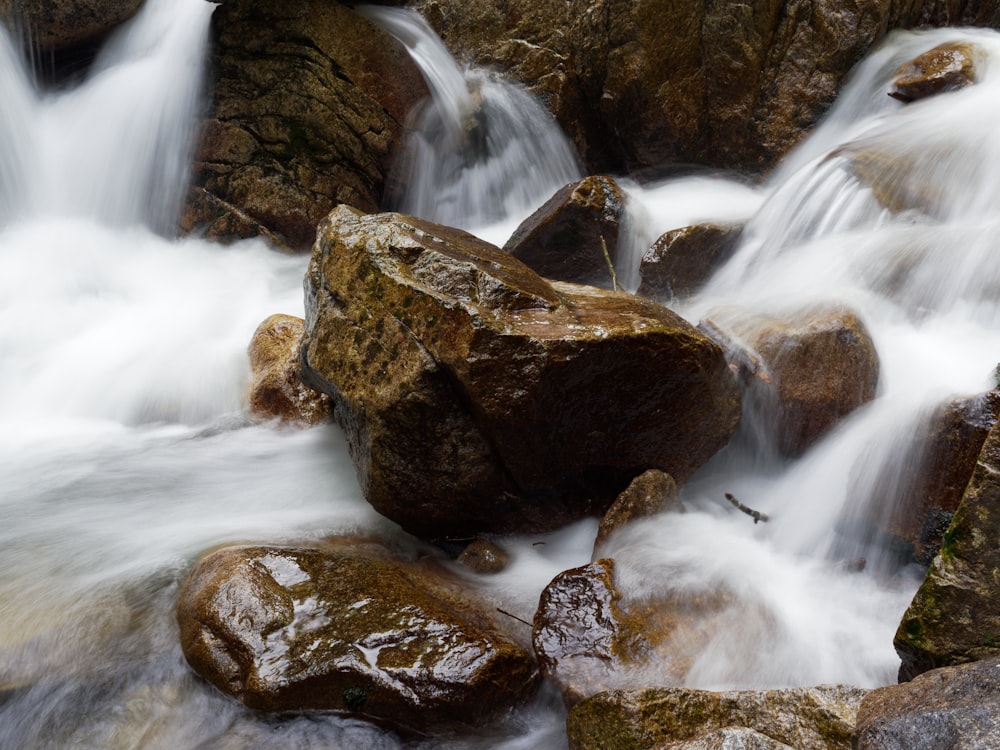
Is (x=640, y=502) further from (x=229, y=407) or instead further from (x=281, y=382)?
(x=229, y=407)

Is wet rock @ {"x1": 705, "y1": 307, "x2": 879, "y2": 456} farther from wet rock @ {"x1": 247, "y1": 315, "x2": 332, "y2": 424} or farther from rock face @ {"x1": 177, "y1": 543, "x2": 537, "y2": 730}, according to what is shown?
wet rock @ {"x1": 247, "y1": 315, "x2": 332, "y2": 424}

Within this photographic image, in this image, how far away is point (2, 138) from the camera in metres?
8.66

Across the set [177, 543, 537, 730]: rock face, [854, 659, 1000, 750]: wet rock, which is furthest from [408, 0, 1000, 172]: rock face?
[854, 659, 1000, 750]: wet rock

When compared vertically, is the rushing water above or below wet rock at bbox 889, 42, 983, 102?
below

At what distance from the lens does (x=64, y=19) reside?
29.5 feet

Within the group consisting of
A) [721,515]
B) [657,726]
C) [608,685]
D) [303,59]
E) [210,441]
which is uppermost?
[303,59]

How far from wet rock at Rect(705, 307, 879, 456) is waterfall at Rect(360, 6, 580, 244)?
496cm

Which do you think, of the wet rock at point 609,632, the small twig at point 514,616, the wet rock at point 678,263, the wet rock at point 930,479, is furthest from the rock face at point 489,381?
the wet rock at point 678,263

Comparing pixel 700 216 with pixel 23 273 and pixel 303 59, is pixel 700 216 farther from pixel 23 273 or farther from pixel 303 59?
pixel 23 273

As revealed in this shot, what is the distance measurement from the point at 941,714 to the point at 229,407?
5.43 meters

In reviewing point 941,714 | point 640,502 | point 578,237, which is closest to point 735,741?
point 941,714

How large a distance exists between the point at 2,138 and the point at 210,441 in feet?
19.0

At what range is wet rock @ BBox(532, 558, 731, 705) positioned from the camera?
3.08m

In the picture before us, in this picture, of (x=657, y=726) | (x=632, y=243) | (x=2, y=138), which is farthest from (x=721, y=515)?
(x=2, y=138)
